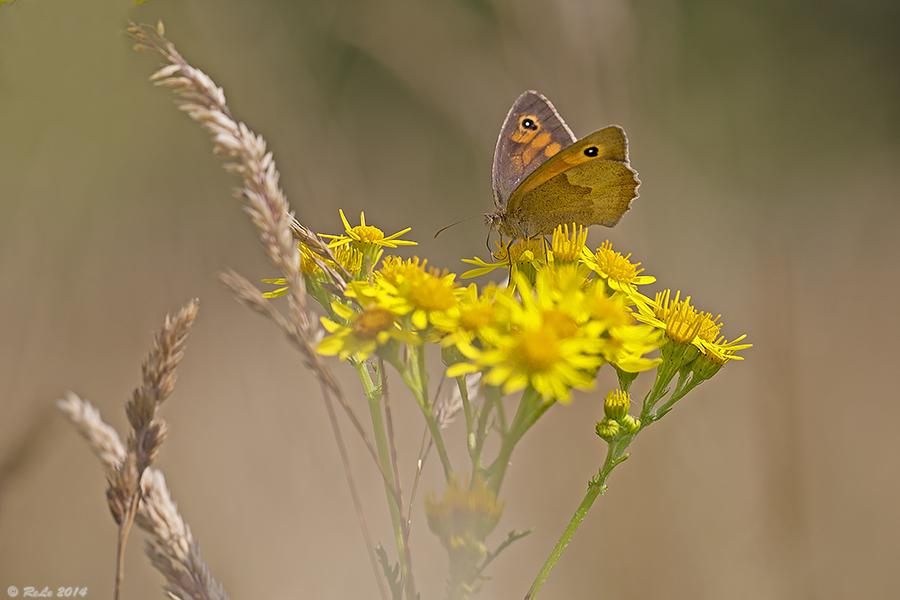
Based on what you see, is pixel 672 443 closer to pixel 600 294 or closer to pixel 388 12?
pixel 600 294

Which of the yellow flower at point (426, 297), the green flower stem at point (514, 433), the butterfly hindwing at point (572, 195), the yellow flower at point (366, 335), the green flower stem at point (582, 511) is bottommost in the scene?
the green flower stem at point (582, 511)

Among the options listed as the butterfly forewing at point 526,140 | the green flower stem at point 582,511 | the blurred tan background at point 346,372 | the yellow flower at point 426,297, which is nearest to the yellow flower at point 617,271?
the green flower stem at point 582,511

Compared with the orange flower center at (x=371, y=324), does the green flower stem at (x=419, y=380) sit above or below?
below

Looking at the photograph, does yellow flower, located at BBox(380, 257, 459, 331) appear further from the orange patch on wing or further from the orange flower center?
the orange patch on wing

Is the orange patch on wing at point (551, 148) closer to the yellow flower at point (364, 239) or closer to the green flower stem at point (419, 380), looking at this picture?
the yellow flower at point (364, 239)

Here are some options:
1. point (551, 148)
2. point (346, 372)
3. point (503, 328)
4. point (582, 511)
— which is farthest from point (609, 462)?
point (346, 372)

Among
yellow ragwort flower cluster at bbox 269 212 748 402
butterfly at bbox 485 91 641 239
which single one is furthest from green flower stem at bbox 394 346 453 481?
butterfly at bbox 485 91 641 239
